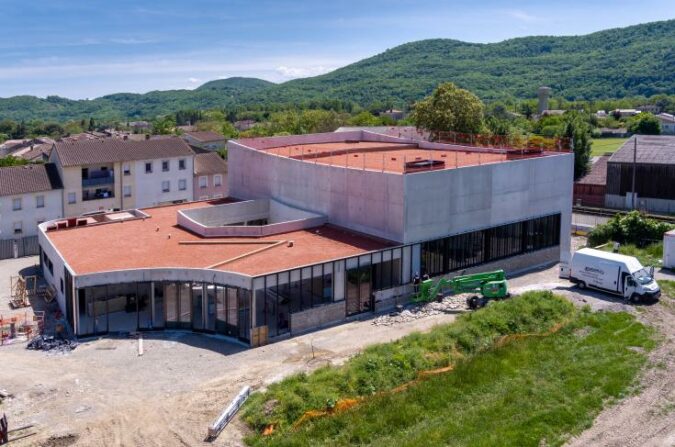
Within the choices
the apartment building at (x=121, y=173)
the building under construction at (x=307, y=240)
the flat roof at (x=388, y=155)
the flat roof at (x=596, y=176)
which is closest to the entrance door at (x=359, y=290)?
the building under construction at (x=307, y=240)

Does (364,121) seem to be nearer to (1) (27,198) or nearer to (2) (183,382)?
(1) (27,198)

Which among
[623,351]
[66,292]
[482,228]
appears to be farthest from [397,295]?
[66,292]

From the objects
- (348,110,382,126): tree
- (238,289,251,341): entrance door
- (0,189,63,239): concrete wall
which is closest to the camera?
(238,289,251,341): entrance door

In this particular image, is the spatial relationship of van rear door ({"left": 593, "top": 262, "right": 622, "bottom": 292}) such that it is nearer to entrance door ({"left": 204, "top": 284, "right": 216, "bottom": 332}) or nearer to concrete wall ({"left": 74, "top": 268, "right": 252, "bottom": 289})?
concrete wall ({"left": 74, "top": 268, "right": 252, "bottom": 289})

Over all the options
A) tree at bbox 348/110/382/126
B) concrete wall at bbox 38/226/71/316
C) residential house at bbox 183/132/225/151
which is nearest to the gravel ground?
concrete wall at bbox 38/226/71/316

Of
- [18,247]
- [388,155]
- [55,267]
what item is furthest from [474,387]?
[18,247]

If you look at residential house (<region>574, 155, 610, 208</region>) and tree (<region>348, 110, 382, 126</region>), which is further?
tree (<region>348, 110, 382, 126</region>)

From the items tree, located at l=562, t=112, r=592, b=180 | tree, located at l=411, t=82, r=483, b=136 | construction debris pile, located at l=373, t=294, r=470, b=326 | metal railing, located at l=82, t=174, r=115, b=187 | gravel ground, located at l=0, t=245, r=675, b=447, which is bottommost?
gravel ground, located at l=0, t=245, r=675, b=447

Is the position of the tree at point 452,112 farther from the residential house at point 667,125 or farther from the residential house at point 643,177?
the residential house at point 667,125
